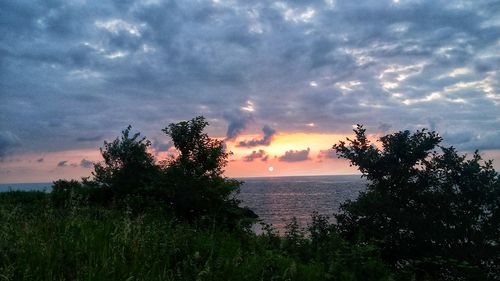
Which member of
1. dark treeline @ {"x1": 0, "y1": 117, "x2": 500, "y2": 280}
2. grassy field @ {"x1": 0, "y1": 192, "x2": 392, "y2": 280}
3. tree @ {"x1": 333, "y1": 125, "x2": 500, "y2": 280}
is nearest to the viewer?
grassy field @ {"x1": 0, "y1": 192, "x2": 392, "y2": 280}

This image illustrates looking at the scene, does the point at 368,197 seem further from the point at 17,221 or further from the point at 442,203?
the point at 17,221

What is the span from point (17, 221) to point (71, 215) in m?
0.92

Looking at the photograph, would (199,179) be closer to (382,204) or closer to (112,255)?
(382,204)

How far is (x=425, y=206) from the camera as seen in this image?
75.0 feet

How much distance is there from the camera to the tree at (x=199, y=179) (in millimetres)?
21578

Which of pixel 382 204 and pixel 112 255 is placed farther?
pixel 382 204

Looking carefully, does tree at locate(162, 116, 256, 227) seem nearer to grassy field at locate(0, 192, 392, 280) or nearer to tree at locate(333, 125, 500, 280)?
tree at locate(333, 125, 500, 280)

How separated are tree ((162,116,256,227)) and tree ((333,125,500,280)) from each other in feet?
22.1

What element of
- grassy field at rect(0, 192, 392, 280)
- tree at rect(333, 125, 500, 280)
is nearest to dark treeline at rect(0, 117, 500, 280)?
tree at rect(333, 125, 500, 280)

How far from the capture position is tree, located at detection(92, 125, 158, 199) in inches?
1080

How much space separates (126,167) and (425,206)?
21.1 metres

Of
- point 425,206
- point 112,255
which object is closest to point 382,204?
point 425,206

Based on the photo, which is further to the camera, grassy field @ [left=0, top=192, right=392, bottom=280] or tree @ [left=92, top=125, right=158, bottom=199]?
tree @ [left=92, top=125, right=158, bottom=199]

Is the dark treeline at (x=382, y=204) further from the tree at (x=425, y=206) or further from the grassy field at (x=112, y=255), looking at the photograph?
the grassy field at (x=112, y=255)
